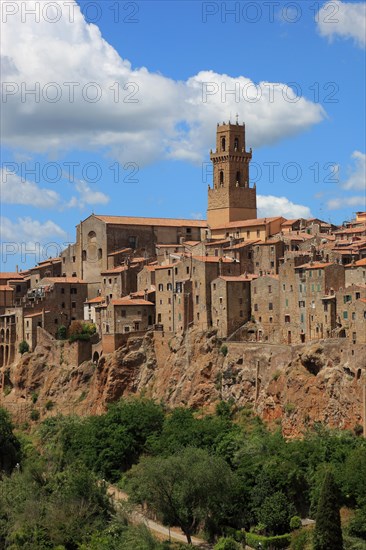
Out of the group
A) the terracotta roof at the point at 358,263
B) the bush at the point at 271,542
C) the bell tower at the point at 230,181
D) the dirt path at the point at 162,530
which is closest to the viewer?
the bush at the point at 271,542

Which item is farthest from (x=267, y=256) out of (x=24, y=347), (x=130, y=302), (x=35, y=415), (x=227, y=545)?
(x=227, y=545)

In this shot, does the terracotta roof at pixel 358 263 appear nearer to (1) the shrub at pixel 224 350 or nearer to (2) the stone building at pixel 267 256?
(2) the stone building at pixel 267 256

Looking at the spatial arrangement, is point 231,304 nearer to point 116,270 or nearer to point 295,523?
point 116,270

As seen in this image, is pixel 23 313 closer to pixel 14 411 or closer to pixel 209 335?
pixel 14 411

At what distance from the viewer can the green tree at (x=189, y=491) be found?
253 ft

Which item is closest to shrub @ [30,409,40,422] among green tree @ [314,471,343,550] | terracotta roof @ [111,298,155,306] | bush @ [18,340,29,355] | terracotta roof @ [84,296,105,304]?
bush @ [18,340,29,355]

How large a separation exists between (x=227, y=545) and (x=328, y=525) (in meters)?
6.75

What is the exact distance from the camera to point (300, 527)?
76938 millimetres

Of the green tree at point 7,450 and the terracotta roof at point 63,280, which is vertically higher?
the terracotta roof at point 63,280

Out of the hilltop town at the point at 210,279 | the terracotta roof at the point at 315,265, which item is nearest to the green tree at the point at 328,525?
the hilltop town at the point at 210,279

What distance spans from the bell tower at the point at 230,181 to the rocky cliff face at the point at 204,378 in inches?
838

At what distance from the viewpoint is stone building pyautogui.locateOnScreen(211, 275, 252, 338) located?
98.8m

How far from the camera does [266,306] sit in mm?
97812

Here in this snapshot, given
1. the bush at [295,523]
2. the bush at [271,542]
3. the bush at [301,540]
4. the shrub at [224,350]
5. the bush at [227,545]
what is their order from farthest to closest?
the shrub at [224,350]
the bush at [295,523]
the bush at [271,542]
the bush at [227,545]
the bush at [301,540]
